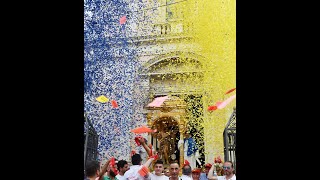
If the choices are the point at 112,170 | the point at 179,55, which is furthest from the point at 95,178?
the point at 179,55

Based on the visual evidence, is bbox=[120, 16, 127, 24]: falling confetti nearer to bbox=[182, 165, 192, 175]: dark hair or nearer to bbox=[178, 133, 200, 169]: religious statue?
bbox=[178, 133, 200, 169]: religious statue

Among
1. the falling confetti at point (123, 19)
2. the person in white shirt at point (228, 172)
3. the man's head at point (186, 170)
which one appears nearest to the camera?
the person in white shirt at point (228, 172)

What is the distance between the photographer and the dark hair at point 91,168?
5980 mm

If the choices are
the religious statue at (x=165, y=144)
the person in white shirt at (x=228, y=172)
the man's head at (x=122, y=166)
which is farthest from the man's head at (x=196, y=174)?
the man's head at (x=122, y=166)

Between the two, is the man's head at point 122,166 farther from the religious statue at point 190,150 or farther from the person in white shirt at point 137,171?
the religious statue at point 190,150

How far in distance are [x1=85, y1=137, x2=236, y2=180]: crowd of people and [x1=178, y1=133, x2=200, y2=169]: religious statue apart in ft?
0.14

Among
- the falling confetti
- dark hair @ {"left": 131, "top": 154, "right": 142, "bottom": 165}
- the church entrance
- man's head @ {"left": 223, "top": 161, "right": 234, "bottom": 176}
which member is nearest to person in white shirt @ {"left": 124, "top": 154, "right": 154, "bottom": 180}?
dark hair @ {"left": 131, "top": 154, "right": 142, "bottom": 165}

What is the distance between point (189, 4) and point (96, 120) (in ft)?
3.73

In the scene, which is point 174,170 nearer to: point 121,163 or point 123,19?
point 121,163

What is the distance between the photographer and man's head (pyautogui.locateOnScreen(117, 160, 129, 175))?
5.99m

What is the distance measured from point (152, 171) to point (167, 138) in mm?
278

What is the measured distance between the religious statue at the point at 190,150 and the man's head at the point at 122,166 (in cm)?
43

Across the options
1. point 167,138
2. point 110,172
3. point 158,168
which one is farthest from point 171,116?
point 110,172

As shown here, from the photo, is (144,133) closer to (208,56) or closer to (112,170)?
(112,170)
